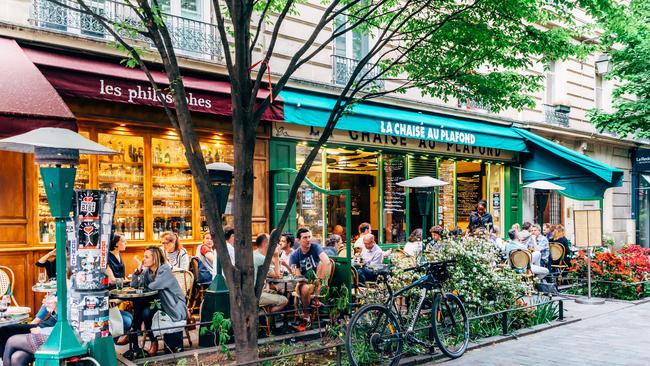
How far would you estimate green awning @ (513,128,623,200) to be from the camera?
15.5m

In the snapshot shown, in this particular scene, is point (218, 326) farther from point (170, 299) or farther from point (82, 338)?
point (82, 338)

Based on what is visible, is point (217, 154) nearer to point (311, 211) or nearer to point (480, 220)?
point (311, 211)

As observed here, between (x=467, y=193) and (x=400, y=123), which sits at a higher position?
(x=400, y=123)

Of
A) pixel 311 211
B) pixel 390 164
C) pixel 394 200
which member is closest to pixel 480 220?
pixel 394 200

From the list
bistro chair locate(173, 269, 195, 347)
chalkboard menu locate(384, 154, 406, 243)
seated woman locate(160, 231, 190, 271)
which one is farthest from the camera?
chalkboard menu locate(384, 154, 406, 243)

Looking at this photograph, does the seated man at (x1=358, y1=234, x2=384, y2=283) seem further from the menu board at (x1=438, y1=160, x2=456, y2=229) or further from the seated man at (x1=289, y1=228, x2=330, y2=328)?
the menu board at (x1=438, y1=160, x2=456, y2=229)

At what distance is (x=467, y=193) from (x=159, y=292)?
486 inches

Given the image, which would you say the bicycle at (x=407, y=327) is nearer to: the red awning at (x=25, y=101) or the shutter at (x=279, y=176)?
the red awning at (x=25, y=101)

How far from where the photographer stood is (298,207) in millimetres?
11094

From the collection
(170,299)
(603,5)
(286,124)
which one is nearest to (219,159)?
(286,124)

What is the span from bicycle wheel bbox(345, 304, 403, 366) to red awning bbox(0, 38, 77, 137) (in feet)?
15.0

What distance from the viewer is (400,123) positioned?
45.1ft

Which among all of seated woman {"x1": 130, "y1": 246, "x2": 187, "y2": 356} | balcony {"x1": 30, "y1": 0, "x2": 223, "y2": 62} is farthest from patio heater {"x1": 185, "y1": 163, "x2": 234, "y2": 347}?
balcony {"x1": 30, "y1": 0, "x2": 223, "y2": 62}

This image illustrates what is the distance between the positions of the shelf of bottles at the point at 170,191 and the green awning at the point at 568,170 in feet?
35.5
